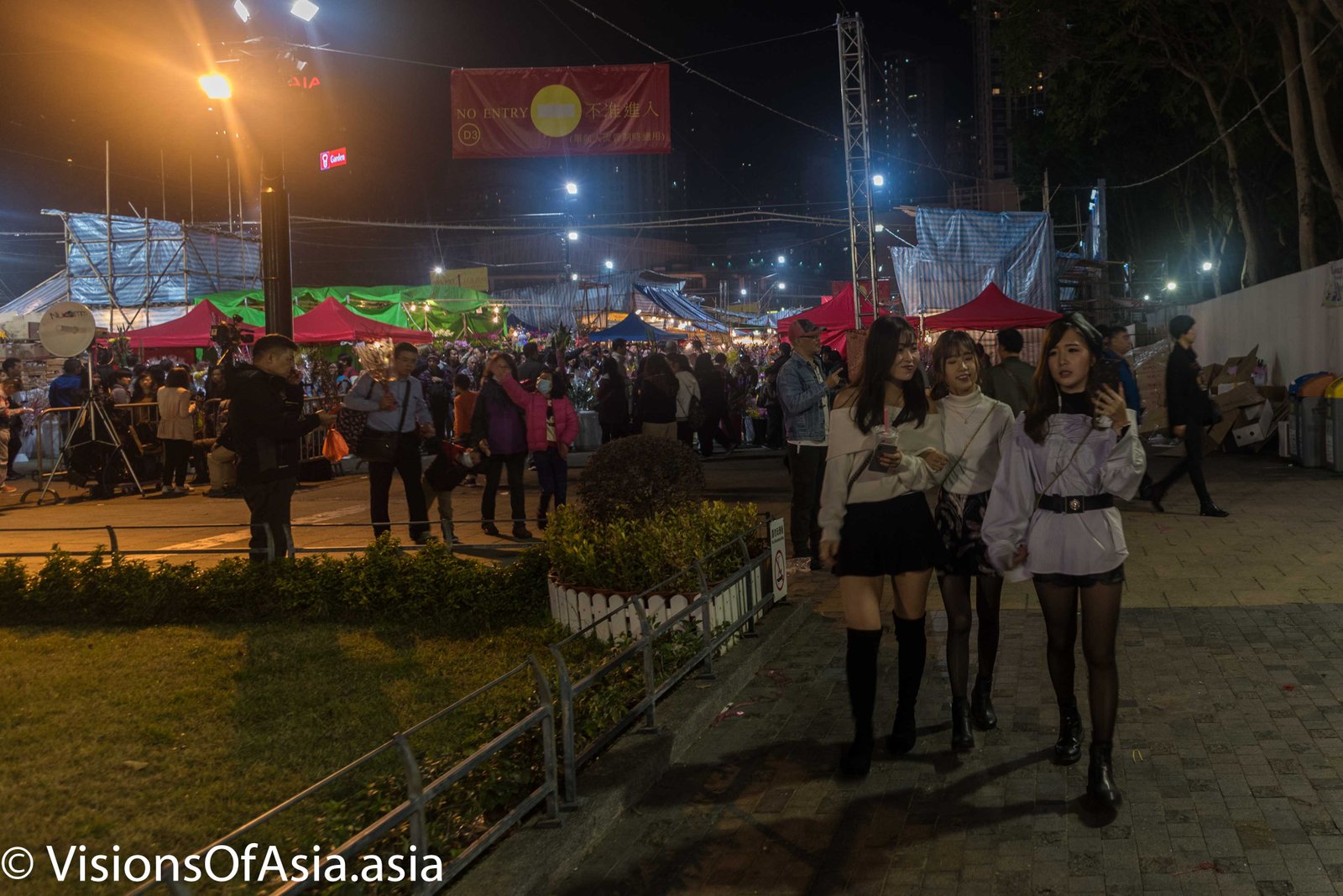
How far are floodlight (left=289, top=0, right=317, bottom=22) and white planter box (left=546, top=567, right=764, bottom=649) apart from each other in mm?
4473

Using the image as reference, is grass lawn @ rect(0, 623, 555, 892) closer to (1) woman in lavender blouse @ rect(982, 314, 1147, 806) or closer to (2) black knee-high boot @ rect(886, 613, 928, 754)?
(2) black knee-high boot @ rect(886, 613, 928, 754)

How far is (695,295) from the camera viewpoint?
8425cm

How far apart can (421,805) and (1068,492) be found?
249 centimetres

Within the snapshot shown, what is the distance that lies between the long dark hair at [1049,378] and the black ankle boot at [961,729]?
1266 mm

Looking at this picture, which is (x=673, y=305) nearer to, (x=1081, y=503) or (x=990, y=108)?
(x=1081, y=503)

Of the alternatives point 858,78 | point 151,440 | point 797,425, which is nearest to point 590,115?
point 858,78

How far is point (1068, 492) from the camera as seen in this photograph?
4223 mm

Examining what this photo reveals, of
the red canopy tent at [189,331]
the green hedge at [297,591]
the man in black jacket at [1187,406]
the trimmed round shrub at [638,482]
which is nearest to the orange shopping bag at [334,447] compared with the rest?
the green hedge at [297,591]

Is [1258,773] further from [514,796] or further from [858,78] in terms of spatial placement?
[858,78]

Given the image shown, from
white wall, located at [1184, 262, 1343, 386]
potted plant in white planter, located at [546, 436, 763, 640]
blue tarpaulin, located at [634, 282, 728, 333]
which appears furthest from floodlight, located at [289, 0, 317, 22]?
blue tarpaulin, located at [634, 282, 728, 333]

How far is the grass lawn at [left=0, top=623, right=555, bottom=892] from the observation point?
4.41 metres

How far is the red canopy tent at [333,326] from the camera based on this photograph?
74.2ft

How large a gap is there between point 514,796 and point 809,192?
13512cm

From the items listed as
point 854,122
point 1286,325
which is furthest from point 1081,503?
point 854,122
